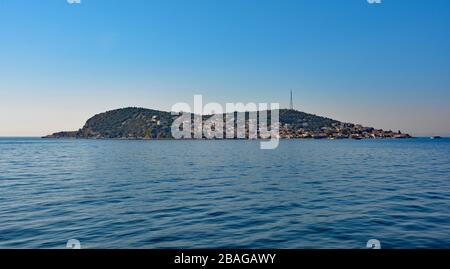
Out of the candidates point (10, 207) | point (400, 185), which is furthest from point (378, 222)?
point (10, 207)

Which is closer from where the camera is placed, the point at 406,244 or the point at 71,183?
the point at 406,244

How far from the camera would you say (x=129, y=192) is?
2134 cm

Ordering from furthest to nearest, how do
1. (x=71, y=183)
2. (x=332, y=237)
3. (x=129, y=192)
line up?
(x=71, y=183) < (x=129, y=192) < (x=332, y=237)

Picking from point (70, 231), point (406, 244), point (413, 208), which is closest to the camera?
point (406, 244)

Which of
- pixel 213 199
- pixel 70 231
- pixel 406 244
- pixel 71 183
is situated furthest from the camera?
pixel 71 183

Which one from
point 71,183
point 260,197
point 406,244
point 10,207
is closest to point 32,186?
point 71,183

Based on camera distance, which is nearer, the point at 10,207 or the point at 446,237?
the point at 446,237

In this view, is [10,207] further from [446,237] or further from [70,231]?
[446,237]

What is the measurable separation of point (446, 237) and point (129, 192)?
17.4 metres

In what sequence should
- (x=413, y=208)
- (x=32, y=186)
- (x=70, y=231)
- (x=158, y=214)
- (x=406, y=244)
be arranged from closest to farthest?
(x=406, y=244)
(x=70, y=231)
(x=158, y=214)
(x=413, y=208)
(x=32, y=186)

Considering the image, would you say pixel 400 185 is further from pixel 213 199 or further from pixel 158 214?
Result: pixel 158 214
